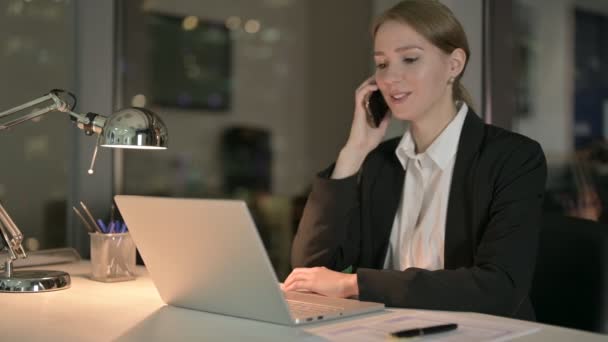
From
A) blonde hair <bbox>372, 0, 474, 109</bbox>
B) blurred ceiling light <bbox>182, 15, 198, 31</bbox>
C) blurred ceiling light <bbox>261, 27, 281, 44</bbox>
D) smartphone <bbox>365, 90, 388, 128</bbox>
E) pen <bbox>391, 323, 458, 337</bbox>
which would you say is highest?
blurred ceiling light <bbox>182, 15, 198, 31</bbox>

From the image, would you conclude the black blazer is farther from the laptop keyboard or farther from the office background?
the office background

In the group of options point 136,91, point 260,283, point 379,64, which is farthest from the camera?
point 136,91

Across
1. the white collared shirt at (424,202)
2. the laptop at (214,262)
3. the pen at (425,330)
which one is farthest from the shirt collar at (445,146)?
the pen at (425,330)

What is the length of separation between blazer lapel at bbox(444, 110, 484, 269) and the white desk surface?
1.28ft

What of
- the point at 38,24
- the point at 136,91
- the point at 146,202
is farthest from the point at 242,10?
the point at 146,202

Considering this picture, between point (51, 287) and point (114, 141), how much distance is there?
0.35 meters

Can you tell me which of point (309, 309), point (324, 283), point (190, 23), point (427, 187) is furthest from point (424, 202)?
point (190, 23)

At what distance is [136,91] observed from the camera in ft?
9.25

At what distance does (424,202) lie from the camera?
1650 mm

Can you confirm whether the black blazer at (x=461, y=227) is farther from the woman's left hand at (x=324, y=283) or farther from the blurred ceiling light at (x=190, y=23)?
the blurred ceiling light at (x=190, y=23)

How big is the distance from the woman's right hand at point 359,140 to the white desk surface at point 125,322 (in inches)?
21.9

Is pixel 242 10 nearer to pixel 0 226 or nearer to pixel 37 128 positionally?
pixel 37 128

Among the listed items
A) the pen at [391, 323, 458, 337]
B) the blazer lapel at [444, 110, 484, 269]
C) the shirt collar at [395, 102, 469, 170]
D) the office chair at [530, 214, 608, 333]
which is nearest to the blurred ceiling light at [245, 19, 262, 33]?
the shirt collar at [395, 102, 469, 170]

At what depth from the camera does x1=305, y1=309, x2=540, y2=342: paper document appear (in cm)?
97
